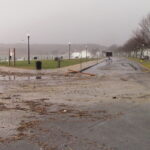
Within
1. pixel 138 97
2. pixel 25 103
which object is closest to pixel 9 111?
pixel 25 103

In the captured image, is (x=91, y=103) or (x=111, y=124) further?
(x=91, y=103)

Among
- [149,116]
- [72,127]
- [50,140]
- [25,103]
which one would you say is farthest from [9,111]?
[149,116]

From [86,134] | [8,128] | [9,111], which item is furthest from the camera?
[9,111]

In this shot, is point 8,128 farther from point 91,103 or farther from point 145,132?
point 91,103

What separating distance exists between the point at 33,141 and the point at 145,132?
2462 mm

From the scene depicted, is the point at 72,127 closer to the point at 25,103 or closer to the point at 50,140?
the point at 50,140

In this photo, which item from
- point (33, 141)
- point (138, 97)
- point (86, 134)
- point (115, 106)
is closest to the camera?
point (33, 141)

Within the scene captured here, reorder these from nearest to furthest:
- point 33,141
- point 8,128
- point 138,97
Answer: point 33,141
point 8,128
point 138,97

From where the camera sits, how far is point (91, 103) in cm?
966

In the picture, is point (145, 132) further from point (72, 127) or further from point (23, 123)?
point (23, 123)

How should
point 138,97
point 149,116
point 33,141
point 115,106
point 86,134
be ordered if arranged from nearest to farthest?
point 33,141 → point 86,134 → point 149,116 → point 115,106 → point 138,97

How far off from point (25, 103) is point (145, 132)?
15.9 ft

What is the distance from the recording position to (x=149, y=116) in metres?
7.65

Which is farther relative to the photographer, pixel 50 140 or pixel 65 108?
pixel 65 108
